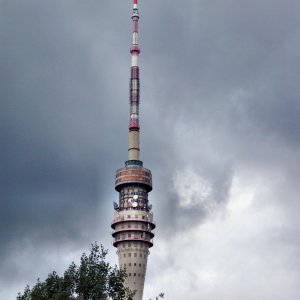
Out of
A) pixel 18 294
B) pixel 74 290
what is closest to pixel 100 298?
pixel 74 290

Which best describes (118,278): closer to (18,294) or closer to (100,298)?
(100,298)

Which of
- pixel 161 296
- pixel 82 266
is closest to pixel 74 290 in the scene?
pixel 82 266

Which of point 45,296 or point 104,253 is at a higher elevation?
point 104,253

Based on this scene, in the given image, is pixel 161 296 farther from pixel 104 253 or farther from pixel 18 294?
pixel 18 294

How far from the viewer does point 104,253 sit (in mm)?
105688

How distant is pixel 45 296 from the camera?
102m

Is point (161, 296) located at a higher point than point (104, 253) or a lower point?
lower

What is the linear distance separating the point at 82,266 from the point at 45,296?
6.52m

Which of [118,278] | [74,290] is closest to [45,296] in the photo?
[74,290]

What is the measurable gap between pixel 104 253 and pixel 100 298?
7.20 meters

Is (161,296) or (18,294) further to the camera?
(18,294)

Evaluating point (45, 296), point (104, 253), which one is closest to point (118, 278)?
point (104, 253)

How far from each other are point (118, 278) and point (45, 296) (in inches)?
427

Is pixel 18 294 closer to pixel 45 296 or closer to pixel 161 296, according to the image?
pixel 45 296
